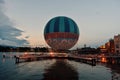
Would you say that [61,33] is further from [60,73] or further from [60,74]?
[60,74]

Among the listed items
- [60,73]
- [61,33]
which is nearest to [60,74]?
[60,73]

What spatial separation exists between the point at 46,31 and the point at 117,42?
2092 inches

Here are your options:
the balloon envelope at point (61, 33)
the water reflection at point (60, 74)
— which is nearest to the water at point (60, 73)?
the water reflection at point (60, 74)

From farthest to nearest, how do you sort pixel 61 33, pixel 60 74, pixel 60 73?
1. pixel 61 33
2. pixel 60 73
3. pixel 60 74

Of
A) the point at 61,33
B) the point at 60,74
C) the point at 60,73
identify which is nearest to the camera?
the point at 60,74

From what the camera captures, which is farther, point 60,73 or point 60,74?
point 60,73

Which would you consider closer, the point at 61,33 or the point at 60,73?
the point at 60,73

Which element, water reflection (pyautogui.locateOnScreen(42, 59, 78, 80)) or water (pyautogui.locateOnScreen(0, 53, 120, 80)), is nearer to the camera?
water reflection (pyautogui.locateOnScreen(42, 59, 78, 80))

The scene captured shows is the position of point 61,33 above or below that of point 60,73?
above

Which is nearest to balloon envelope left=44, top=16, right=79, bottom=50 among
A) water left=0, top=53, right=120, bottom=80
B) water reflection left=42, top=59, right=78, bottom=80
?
water left=0, top=53, right=120, bottom=80

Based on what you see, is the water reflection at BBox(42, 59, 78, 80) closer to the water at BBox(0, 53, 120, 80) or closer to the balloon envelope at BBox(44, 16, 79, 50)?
the water at BBox(0, 53, 120, 80)

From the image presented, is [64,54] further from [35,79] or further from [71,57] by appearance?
[35,79]

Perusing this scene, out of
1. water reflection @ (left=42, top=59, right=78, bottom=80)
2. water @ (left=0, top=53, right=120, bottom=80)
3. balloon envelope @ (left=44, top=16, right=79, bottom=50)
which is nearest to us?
water reflection @ (left=42, top=59, right=78, bottom=80)

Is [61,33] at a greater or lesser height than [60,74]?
greater
